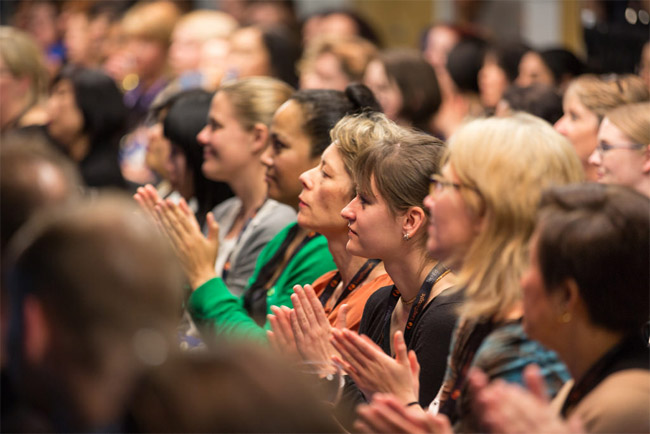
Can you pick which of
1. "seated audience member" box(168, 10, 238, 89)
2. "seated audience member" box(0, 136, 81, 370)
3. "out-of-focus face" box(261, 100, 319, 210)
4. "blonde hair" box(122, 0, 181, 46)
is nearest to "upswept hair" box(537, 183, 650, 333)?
"seated audience member" box(0, 136, 81, 370)

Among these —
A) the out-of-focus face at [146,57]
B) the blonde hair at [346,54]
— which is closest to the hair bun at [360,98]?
the blonde hair at [346,54]

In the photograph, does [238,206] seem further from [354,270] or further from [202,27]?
[202,27]

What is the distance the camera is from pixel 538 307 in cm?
184

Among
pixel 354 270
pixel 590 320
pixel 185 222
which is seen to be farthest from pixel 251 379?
pixel 185 222

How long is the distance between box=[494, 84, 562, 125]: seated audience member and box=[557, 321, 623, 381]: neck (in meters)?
2.30

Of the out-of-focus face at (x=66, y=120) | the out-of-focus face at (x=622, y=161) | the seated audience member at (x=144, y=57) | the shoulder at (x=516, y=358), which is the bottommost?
the seated audience member at (x=144, y=57)

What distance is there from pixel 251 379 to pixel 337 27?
6099mm

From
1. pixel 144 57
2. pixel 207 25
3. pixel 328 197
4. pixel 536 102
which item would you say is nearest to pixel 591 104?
pixel 536 102

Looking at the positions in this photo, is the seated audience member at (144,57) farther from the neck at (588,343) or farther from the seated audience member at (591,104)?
the neck at (588,343)

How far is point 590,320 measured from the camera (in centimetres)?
182

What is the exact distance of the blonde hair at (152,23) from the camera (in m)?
7.25

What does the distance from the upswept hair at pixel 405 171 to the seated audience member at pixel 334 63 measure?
2.80 m

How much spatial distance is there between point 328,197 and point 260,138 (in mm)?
990

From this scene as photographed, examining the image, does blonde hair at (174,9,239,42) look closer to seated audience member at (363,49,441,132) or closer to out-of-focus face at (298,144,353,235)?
seated audience member at (363,49,441,132)
